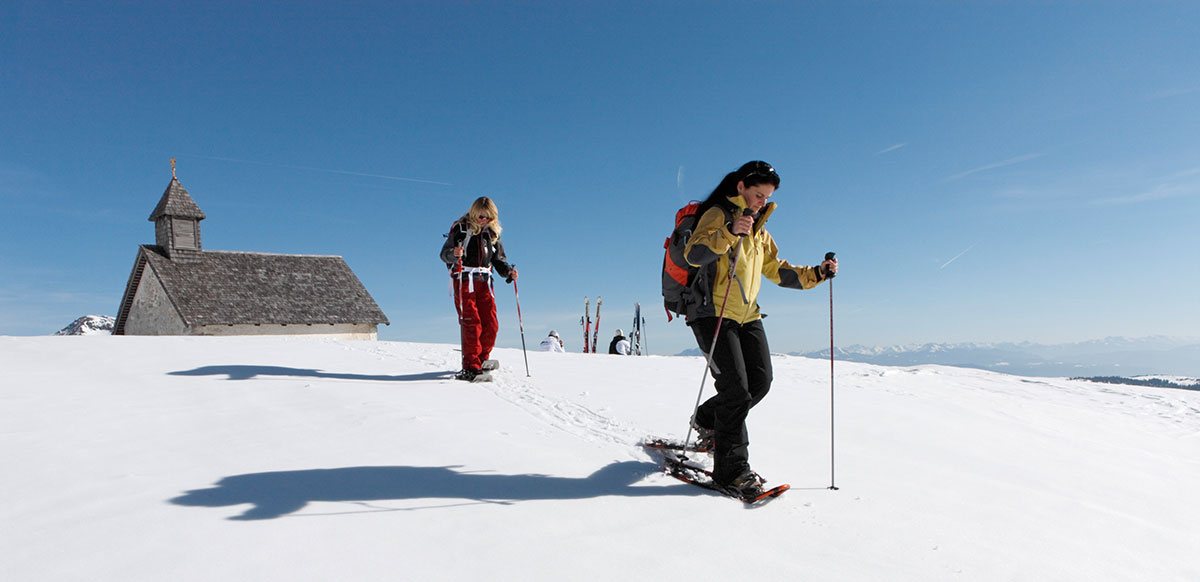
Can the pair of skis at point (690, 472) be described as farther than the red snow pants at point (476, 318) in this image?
No

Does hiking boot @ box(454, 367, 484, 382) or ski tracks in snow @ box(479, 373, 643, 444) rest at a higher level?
hiking boot @ box(454, 367, 484, 382)

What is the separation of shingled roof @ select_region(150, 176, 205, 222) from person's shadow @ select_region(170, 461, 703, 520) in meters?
28.8

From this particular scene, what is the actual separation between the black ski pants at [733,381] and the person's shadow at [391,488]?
0.89 feet

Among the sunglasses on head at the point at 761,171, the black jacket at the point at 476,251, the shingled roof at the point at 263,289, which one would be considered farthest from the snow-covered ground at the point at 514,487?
the shingled roof at the point at 263,289

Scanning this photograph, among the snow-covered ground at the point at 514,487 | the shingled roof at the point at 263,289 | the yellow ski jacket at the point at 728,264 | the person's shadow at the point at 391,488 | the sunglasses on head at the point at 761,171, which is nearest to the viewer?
the snow-covered ground at the point at 514,487

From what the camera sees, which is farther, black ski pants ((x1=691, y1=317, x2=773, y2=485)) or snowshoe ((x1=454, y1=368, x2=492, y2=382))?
snowshoe ((x1=454, y1=368, x2=492, y2=382))

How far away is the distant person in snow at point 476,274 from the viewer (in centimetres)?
658

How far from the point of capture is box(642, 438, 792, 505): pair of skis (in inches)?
135

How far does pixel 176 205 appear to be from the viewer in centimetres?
2684

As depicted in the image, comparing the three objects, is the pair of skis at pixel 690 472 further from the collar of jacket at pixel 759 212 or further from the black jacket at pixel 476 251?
the black jacket at pixel 476 251

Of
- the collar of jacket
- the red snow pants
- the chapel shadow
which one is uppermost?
the collar of jacket

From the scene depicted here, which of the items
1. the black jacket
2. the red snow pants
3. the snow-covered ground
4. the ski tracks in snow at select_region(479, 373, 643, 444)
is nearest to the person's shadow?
the snow-covered ground

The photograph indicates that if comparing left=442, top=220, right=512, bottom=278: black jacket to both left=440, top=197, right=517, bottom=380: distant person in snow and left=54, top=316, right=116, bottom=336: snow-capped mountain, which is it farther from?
left=54, top=316, right=116, bottom=336: snow-capped mountain

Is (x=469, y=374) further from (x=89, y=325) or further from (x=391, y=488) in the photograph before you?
(x=89, y=325)
